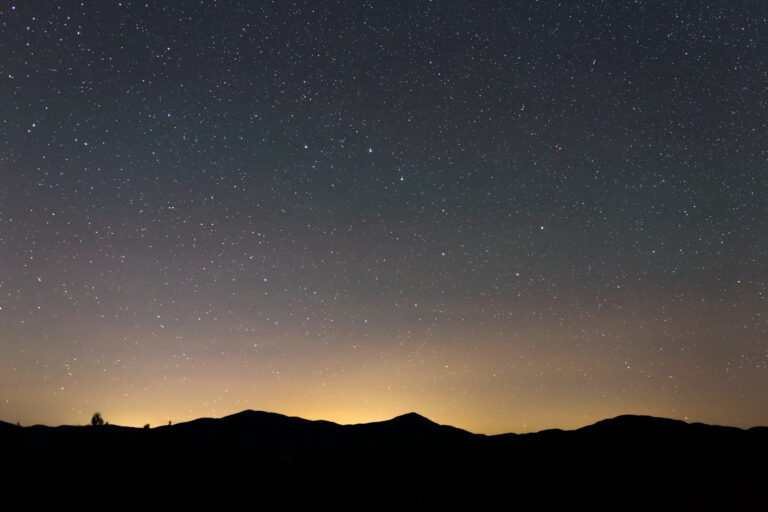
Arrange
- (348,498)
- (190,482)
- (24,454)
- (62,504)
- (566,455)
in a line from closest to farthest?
(62,504) → (190,482) → (348,498) → (24,454) → (566,455)

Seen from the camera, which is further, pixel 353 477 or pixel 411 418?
pixel 411 418

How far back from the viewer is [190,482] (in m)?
18.2

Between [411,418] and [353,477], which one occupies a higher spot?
[411,418]

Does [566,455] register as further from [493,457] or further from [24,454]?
[24,454]

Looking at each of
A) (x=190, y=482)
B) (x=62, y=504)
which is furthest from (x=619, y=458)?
(x=62, y=504)

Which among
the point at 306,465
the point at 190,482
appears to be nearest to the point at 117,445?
the point at 190,482

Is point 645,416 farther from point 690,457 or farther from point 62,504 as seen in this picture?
point 62,504

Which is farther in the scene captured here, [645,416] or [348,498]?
[645,416]

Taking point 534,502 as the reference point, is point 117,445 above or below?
above

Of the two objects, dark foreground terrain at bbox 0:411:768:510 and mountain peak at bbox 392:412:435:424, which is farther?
mountain peak at bbox 392:412:435:424

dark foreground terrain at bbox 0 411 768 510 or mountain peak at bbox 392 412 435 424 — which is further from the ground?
mountain peak at bbox 392 412 435 424


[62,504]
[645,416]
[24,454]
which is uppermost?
[645,416]

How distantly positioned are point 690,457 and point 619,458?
3.29 metres

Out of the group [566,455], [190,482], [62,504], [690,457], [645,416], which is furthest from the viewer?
[645,416]
